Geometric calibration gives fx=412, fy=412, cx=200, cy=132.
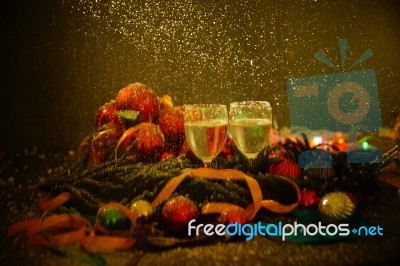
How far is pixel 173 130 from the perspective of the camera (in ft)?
2.47

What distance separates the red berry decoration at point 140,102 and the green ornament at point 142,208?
215 millimetres

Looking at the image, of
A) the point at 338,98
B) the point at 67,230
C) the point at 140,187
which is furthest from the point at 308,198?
the point at 338,98

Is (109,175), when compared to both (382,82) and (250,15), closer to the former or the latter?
(250,15)

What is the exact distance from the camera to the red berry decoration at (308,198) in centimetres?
63

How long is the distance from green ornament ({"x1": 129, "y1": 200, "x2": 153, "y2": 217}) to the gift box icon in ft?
2.45

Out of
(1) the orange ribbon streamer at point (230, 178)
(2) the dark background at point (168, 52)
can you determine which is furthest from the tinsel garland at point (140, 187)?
Answer: (2) the dark background at point (168, 52)

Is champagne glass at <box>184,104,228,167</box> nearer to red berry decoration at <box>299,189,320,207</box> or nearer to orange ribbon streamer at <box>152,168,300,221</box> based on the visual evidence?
orange ribbon streamer at <box>152,168,300,221</box>

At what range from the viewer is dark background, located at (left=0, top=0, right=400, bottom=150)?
113 centimetres

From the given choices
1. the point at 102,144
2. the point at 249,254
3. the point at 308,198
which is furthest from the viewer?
the point at 102,144

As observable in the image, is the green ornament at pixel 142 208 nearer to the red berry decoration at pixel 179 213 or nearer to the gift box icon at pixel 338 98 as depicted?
the red berry decoration at pixel 179 213

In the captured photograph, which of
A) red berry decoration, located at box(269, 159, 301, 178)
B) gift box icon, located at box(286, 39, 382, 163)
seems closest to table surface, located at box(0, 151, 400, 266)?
red berry decoration, located at box(269, 159, 301, 178)

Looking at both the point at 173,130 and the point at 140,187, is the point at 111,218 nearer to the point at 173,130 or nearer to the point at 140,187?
the point at 140,187

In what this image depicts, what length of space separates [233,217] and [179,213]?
8cm

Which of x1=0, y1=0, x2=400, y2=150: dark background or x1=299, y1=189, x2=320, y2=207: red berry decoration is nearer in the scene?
x1=299, y1=189, x2=320, y2=207: red berry decoration
